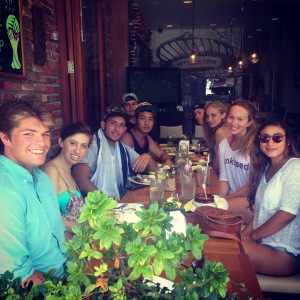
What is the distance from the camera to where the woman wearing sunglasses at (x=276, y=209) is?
1978 mm

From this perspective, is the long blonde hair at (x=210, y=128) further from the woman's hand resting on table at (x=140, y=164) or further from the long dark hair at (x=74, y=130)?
the long dark hair at (x=74, y=130)

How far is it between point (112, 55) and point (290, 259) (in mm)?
4624

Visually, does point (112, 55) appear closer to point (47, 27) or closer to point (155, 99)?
point (155, 99)

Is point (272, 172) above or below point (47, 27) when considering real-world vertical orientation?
below

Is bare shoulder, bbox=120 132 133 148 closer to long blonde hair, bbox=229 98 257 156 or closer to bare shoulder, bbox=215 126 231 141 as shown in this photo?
bare shoulder, bbox=215 126 231 141

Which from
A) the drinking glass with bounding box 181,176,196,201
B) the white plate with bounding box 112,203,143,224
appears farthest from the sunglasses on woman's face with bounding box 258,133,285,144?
the white plate with bounding box 112,203,143,224

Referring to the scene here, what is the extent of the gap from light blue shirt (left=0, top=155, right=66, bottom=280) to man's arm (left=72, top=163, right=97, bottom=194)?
3.29ft

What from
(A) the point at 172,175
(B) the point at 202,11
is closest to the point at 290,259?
(A) the point at 172,175

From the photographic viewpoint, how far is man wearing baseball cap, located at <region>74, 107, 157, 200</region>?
2.91 meters

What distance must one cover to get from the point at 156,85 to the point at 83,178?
4.08 metres

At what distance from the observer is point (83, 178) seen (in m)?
2.81

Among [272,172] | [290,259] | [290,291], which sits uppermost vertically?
[272,172]

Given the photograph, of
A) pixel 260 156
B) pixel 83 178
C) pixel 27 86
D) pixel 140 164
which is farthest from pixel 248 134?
pixel 27 86

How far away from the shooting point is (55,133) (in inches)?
111
